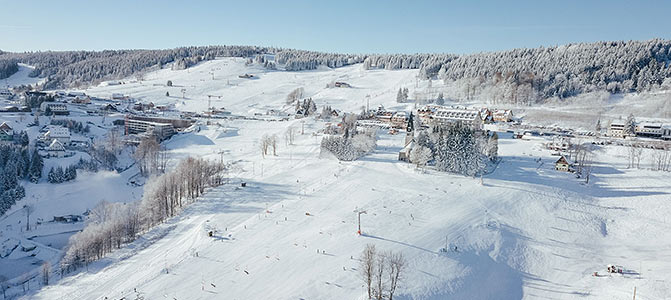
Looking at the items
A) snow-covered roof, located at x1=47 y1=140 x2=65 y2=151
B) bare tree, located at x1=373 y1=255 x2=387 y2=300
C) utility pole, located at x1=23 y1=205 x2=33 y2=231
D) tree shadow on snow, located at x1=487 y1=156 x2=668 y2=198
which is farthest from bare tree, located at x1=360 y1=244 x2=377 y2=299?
snow-covered roof, located at x1=47 y1=140 x2=65 y2=151

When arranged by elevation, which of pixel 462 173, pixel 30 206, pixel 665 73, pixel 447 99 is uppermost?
pixel 665 73

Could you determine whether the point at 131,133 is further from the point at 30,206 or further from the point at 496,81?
the point at 496,81

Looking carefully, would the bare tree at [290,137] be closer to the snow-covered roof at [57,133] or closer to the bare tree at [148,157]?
the bare tree at [148,157]

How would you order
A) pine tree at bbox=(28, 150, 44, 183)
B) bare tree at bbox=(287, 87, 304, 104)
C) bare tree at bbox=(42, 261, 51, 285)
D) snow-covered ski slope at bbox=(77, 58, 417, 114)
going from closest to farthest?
bare tree at bbox=(42, 261, 51, 285) < pine tree at bbox=(28, 150, 44, 183) < bare tree at bbox=(287, 87, 304, 104) < snow-covered ski slope at bbox=(77, 58, 417, 114)

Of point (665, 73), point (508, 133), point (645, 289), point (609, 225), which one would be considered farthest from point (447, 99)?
point (645, 289)

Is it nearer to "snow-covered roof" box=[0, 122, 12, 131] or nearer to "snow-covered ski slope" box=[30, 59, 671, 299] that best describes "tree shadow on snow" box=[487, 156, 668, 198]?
"snow-covered ski slope" box=[30, 59, 671, 299]
